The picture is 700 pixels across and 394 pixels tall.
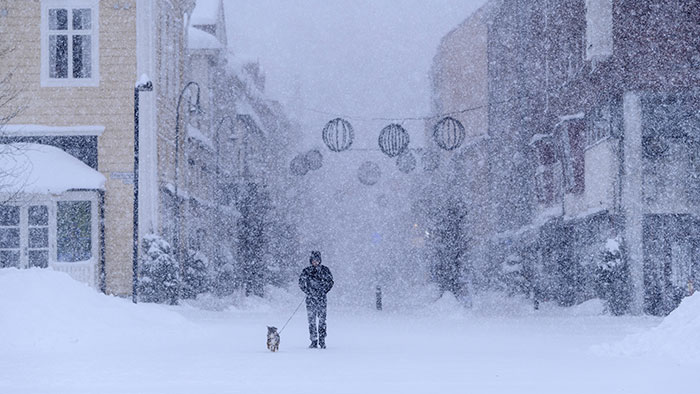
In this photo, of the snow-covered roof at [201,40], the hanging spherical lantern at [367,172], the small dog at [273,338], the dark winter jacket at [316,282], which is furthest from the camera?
the snow-covered roof at [201,40]

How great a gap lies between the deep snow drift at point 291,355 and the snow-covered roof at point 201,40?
2238 centimetres

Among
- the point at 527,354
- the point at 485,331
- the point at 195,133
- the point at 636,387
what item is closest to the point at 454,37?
the point at 195,133

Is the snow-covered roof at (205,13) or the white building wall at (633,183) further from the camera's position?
the snow-covered roof at (205,13)

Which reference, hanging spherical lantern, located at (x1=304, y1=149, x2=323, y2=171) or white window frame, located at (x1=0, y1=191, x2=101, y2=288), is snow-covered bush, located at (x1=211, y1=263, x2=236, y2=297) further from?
white window frame, located at (x1=0, y1=191, x2=101, y2=288)

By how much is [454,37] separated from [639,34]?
103 feet

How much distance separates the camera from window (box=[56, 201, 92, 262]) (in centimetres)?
2886

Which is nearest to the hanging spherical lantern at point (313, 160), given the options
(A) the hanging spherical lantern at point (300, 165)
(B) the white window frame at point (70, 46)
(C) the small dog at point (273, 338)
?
(A) the hanging spherical lantern at point (300, 165)

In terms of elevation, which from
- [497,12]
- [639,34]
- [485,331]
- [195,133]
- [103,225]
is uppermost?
[497,12]

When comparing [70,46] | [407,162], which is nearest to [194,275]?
[70,46]

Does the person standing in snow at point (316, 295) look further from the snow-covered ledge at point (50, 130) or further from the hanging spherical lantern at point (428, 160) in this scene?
the hanging spherical lantern at point (428, 160)

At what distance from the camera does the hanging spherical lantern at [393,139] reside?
30.2 metres

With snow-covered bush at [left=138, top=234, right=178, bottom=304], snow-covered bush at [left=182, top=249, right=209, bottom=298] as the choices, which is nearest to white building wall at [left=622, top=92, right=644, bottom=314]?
snow-covered bush at [left=138, top=234, right=178, bottom=304]

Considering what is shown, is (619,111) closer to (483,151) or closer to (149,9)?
(149,9)

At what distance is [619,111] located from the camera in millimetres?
32062
